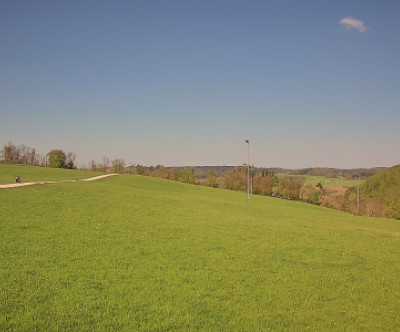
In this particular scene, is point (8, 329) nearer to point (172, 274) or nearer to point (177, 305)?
point (177, 305)

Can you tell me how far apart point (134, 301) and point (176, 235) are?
28.8ft

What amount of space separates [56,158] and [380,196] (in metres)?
107

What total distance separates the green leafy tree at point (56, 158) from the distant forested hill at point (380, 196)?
87.8 m

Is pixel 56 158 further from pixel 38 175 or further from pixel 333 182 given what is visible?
pixel 333 182

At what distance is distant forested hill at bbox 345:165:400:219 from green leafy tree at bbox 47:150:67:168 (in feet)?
288

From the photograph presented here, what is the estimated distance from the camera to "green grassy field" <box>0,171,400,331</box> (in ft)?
27.7

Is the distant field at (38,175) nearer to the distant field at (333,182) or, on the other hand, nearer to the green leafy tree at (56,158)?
the green leafy tree at (56,158)

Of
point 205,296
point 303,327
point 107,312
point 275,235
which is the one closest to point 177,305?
point 205,296

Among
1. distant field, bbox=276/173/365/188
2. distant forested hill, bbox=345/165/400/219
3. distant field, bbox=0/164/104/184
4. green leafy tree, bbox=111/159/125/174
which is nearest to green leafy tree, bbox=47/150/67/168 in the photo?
green leafy tree, bbox=111/159/125/174

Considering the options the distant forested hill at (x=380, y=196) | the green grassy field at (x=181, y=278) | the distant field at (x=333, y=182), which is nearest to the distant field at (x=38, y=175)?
the green grassy field at (x=181, y=278)

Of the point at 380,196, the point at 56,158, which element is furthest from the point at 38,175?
the point at 380,196

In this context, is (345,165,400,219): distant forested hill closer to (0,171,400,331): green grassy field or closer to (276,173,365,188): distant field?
(276,173,365,188): distant field

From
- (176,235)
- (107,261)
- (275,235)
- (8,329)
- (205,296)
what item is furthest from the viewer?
(275,235)

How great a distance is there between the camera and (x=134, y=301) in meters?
9.17
